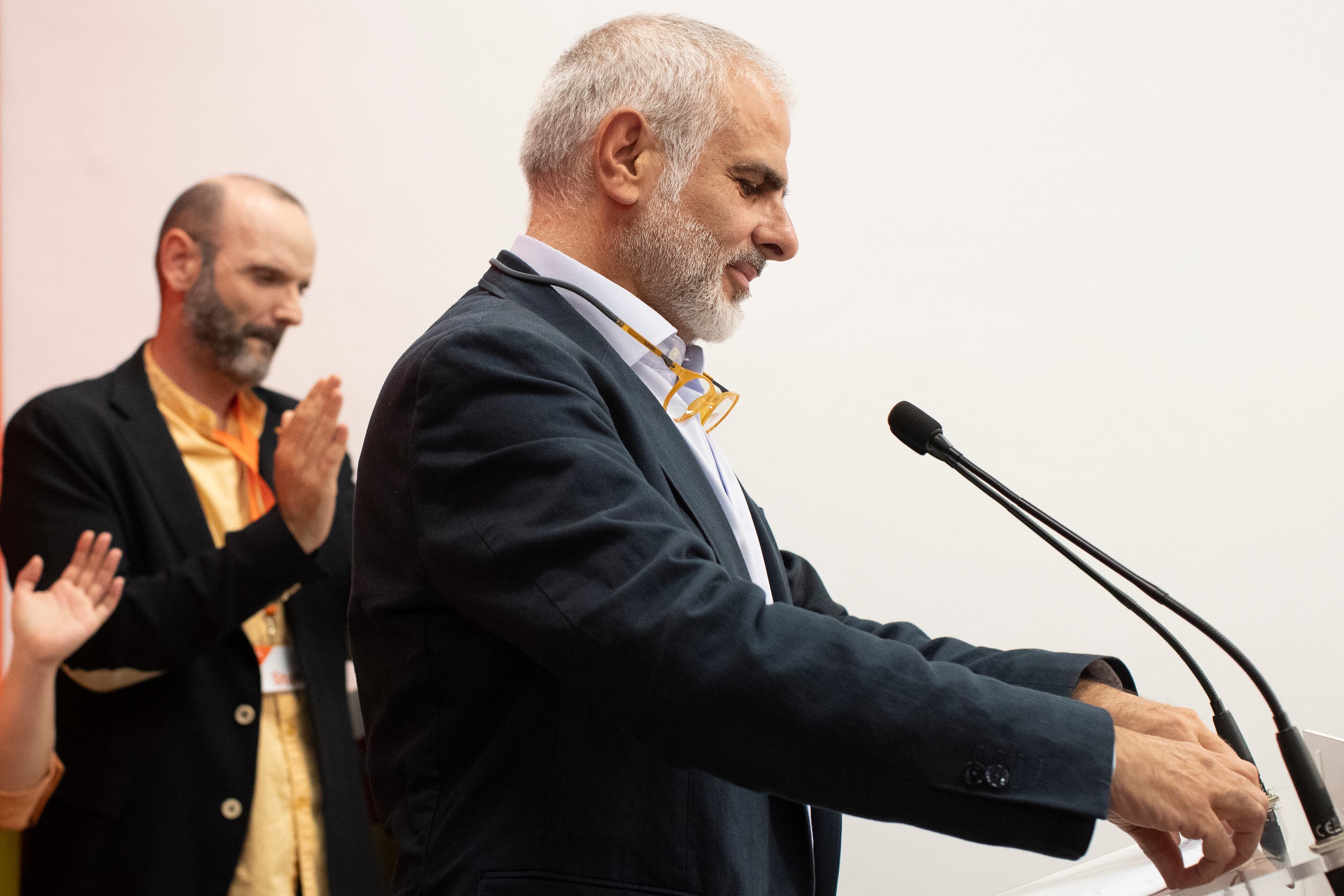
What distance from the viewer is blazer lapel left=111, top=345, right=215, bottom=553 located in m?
2.00

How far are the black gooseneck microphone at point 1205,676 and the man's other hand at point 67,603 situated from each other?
53.0 inches

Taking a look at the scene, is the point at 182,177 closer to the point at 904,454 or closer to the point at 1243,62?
the point at 904,454

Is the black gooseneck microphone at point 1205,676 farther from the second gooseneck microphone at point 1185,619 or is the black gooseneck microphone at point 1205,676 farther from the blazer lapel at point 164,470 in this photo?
the blazer lapel at point 164,470

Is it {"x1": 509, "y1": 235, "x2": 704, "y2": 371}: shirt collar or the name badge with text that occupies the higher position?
{"x1": 509, "y1": 235, "x2": 704, "y2": 371}: shirt collar

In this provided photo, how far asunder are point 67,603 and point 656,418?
4.06 feet

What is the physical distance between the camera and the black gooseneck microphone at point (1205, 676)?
3.04 feet

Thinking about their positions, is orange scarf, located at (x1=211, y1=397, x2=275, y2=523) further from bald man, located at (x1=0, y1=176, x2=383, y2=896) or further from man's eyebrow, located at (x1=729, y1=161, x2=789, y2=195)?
man's eyebrow, located at (x1=729, y1=161, x2=789, y2=195)

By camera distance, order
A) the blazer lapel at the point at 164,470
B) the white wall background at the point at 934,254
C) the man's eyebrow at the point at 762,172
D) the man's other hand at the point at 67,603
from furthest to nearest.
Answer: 1. the white wall background at the point at 934,254
2. the blazer lapel at the point at 164,470
3. the man's other hand at the point at 67,603
4. the man's eyebrow at the point at 762,172

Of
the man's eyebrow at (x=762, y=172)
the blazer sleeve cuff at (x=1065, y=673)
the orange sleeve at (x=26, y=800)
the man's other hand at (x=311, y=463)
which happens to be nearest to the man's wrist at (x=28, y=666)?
the orange sleeve at (x=26, y=800)

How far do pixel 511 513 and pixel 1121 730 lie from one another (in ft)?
1.71

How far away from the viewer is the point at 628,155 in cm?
127

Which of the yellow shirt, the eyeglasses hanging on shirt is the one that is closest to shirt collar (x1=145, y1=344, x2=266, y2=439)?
the yellow shirt

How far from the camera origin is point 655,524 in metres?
0.85

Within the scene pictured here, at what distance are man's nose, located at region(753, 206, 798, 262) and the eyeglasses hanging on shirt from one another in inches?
7.3
